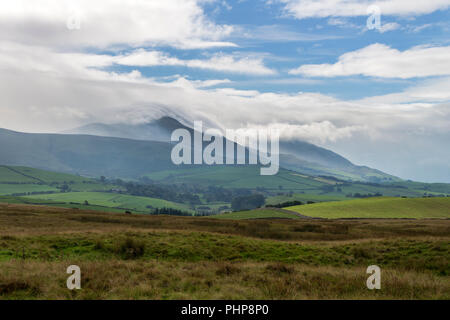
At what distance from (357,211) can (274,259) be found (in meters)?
91.6

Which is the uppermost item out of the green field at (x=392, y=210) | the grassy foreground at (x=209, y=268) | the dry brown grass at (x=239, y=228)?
the grassy foreground at (x=209, y=268)

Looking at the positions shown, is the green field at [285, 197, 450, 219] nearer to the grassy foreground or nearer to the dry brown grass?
the dry brown grass

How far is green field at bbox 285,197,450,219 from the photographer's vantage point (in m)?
106

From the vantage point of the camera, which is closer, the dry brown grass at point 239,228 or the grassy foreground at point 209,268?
the grassy foreground at point 209,268

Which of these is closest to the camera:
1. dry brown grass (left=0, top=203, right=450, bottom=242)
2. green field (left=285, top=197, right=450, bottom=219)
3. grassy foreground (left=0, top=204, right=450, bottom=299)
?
grassy foreground (left=0, top=204, right=450, bottom=299)

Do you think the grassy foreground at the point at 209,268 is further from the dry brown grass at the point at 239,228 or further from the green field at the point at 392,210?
the green field at the point at 392,210

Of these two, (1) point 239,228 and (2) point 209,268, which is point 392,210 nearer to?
(1) point 239,228

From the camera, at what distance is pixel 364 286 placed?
17.5 meters

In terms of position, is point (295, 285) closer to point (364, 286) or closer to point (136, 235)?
point (364, 286)

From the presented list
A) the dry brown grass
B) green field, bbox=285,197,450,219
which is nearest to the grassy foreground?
the dry brown grass

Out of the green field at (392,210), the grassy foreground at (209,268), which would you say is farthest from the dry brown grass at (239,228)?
the green field at (392,210)

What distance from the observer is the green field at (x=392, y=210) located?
348 feet

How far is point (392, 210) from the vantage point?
11262 cm
